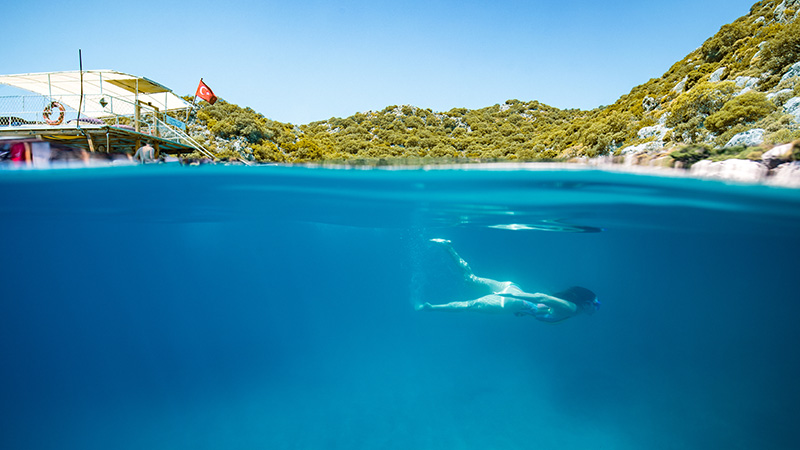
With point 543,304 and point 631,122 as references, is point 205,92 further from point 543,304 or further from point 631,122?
point 631,122

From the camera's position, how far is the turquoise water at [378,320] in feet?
31.1

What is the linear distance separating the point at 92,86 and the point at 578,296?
19174 millimetres

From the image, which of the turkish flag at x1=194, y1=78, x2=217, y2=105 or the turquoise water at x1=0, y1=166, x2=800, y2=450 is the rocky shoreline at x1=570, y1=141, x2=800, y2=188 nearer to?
the turquoise water at x1=0, y1=166, x2=800, y2=450

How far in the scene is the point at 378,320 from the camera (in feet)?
121

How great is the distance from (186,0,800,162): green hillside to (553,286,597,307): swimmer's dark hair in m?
3.53

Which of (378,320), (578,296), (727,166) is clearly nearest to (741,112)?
(727,166)

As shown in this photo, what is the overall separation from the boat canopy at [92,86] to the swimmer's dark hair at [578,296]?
46.3 ft

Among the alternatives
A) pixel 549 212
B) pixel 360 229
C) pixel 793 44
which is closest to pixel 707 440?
pixel 549 212

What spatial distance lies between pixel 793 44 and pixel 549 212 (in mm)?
6925

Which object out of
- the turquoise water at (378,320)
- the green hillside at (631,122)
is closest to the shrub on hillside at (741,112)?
the green hillside at (631,122)

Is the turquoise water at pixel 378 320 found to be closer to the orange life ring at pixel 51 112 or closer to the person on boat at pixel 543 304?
the orange life ring at pixel 51 112

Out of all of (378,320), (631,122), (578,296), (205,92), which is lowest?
(378,320)

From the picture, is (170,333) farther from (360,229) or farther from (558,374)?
(558,374)

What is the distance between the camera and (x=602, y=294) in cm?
2841
